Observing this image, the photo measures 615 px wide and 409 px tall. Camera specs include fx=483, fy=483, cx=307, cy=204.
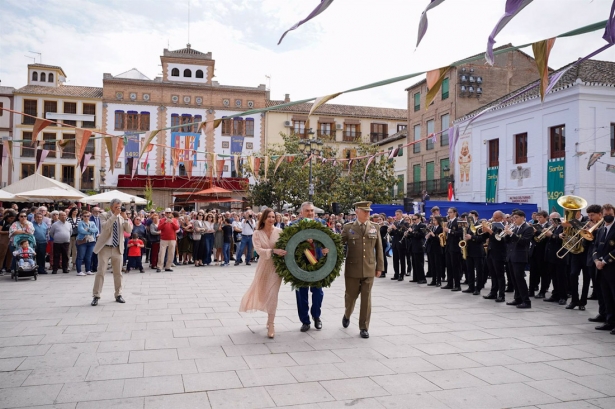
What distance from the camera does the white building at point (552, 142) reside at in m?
23.0

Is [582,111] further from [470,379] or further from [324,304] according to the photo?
[470,379]

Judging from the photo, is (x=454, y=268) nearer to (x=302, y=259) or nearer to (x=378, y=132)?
(x=302, y=259)

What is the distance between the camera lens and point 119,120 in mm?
48125

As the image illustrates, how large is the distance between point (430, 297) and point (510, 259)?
186 centimetres

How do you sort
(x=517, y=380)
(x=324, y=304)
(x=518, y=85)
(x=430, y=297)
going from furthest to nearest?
(x=518, y=85) → (x=430, y=297) → (x=324, y=304) → (x=517, y=380)

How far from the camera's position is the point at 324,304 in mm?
9188

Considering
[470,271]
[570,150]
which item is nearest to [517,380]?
[470,271]

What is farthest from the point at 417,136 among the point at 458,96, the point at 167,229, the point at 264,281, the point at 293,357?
the point at 293,357

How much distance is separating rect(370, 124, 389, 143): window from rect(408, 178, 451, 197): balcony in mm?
15948

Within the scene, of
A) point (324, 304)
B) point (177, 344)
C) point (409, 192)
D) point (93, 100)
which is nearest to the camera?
point (177, 344)

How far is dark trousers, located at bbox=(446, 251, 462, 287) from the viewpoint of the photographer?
37.0ft

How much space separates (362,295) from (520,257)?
3968 millimetres

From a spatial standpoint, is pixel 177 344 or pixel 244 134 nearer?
pixel 177 344

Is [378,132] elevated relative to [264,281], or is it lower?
elevated
